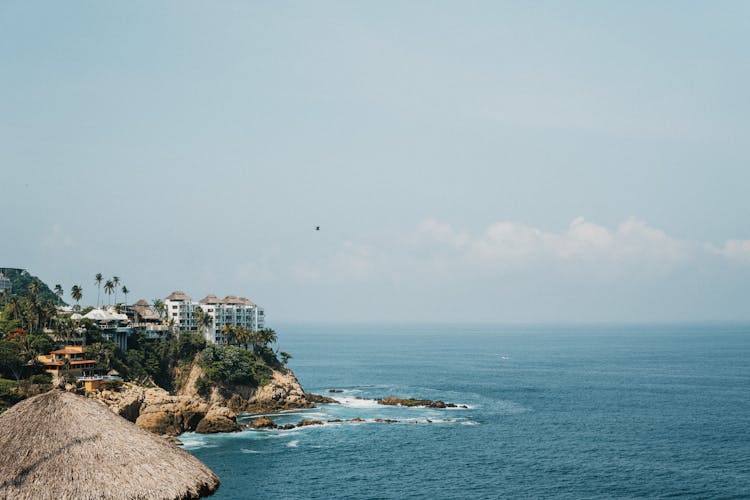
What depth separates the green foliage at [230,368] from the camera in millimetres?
103688

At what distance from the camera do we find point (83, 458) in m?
27.5

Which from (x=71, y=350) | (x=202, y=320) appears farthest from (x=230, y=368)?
(x=71, y=350)

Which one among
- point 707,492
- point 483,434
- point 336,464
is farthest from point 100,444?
point 483,434

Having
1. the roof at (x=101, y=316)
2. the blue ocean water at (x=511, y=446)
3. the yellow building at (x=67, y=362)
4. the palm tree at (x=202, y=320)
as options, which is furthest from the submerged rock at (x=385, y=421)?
the roof at (x=101, y=316)

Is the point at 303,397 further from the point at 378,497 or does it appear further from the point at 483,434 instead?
the point at 378,497

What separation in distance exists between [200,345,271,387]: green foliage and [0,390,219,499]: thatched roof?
75.0 metres

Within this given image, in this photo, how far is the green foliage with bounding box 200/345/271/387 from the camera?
10369 centimetres

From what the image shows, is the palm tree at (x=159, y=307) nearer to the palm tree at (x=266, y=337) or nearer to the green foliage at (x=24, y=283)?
the palm tree at (x=266, y=337)

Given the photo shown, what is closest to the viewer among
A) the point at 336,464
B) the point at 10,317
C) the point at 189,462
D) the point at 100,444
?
the point at 100,444

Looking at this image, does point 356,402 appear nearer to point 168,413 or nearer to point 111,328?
point 168,413

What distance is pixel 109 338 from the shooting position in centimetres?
10569

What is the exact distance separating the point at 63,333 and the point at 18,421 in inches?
2977

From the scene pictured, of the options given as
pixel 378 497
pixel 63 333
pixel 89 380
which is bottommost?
pixel 378 497

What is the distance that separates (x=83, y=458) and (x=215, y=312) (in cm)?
11427
